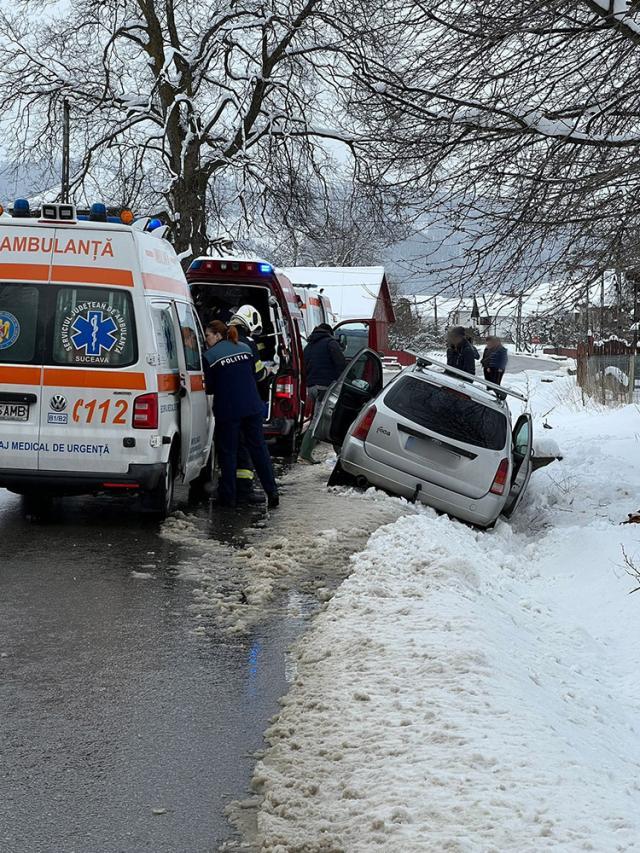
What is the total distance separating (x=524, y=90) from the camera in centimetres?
1055

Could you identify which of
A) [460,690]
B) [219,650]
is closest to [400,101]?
[219,650]

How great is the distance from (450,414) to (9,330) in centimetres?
445

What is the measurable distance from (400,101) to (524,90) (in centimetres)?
122

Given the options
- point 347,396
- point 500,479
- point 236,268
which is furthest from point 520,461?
point 236,268

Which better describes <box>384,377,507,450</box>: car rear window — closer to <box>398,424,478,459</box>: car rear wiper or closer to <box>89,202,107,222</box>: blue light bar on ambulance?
<box>398,424,478,459</box>: car rear wiper

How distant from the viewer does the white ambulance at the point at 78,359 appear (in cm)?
905

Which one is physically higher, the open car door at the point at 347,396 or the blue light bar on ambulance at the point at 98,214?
the blue light bar on ambulance at the point at 98,214

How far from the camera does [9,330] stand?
9.15 m

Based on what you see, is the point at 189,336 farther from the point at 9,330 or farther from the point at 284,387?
the point at 284,387

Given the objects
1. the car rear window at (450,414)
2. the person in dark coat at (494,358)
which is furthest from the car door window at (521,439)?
the person in dark coat at (494,358)

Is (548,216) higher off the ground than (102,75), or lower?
lower

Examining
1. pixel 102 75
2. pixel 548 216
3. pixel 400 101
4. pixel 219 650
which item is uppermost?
pixel 102 75

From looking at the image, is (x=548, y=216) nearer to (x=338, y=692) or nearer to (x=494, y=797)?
(x=338, y=692)

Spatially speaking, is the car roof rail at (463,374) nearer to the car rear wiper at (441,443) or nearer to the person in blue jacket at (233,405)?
the car rear wiper at (441,443)
